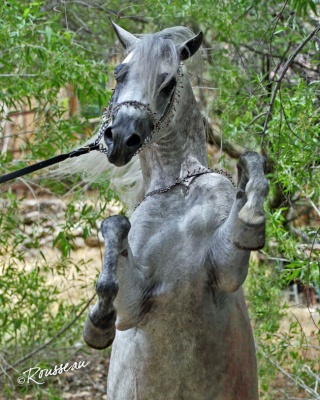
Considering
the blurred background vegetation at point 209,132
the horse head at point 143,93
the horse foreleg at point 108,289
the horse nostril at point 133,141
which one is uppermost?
the horse head at point 143,93

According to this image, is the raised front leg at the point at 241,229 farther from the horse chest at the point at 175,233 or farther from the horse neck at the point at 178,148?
the horse neck at the point at 178,148

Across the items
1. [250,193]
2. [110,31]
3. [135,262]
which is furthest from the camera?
[110,31]

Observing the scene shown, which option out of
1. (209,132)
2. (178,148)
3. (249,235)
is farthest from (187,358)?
(209,132)

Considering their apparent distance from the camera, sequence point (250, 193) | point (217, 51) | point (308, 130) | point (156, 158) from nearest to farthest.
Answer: point (250, 193) < point (156, 158) < point (308, 130) < point (217, 51)

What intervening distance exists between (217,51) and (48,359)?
2562 millimetres

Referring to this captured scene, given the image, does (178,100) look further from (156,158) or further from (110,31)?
(110,31)

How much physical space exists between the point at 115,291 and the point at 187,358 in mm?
368

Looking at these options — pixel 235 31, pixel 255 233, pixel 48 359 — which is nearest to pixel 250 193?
pixel 255 233

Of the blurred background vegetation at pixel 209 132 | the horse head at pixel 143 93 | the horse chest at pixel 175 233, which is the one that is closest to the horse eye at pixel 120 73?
the horse head at pixel 143 93

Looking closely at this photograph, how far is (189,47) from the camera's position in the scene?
213cm

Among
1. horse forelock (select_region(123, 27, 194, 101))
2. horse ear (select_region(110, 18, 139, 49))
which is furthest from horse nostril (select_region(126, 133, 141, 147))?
horse ear (select_region(110, 18, 139, 49))

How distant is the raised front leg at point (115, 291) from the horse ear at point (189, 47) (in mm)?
524

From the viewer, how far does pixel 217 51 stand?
5.22 meters

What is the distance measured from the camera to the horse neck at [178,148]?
218cm
